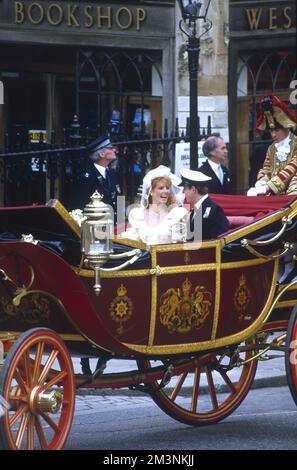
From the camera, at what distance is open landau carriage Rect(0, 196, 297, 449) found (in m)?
6.60

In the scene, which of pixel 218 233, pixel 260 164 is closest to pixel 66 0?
pixel 260 164

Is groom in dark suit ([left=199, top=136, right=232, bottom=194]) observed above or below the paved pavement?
above

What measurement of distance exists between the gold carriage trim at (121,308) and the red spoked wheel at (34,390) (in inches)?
17.9

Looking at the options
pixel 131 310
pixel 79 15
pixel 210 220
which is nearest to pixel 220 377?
pixel 210 220

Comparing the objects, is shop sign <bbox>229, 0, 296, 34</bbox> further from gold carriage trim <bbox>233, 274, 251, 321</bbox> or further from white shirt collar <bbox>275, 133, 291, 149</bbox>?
gold carriage trim <bbox>233, 274, 251, 321</bbox>

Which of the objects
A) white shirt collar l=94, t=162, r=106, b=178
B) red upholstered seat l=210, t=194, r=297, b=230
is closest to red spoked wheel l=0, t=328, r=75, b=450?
red upholstered seat l=210, t=194, r=297, b=230

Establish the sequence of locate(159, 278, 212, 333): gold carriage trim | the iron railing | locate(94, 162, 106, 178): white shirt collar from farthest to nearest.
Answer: the iron railing, locate(94, 162, 106, 178): white shirt collar, locate(159, 278, 212, 333): gold carriage trim

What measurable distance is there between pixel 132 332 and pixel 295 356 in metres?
1.08

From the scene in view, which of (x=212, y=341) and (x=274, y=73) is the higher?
(x=274, y=73)

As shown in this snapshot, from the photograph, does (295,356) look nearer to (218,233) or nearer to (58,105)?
(218,233)

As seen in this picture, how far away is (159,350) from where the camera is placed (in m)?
7.32

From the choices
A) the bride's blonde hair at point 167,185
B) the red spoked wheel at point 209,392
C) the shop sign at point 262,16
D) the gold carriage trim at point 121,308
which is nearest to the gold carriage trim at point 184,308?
the gold carriage trim at point 121,308

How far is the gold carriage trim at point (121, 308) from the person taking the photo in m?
7.08

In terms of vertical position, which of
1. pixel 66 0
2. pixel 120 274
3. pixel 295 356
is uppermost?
pixel 66 0
